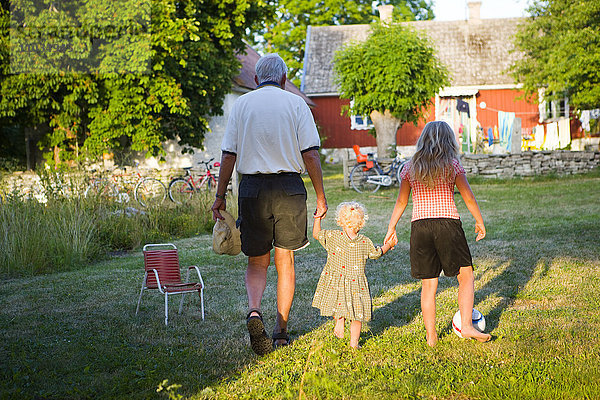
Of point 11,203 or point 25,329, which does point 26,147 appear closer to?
point 11,203

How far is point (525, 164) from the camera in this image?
20.4 metres

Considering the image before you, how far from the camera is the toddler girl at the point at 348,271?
4.40 metres

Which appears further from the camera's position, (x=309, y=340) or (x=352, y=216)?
(x=309, y=340)

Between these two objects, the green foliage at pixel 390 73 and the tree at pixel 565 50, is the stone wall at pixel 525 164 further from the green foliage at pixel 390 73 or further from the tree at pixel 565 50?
the green foliage at pixel 390 73

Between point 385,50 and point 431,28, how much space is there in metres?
15.0

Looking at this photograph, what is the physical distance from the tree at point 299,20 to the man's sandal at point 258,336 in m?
35.4

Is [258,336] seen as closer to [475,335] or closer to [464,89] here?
[475,335]

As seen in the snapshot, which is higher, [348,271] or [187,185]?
[187,185]

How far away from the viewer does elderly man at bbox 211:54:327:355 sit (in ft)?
14.3

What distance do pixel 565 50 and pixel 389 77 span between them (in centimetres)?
647

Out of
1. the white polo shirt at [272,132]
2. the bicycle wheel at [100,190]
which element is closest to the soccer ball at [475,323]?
the white polo shirt at [272,132]

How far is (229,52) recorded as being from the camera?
20.0 m

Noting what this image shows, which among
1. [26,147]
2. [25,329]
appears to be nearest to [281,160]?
[25,329]

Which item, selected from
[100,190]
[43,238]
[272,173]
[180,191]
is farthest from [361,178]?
[272,173]
